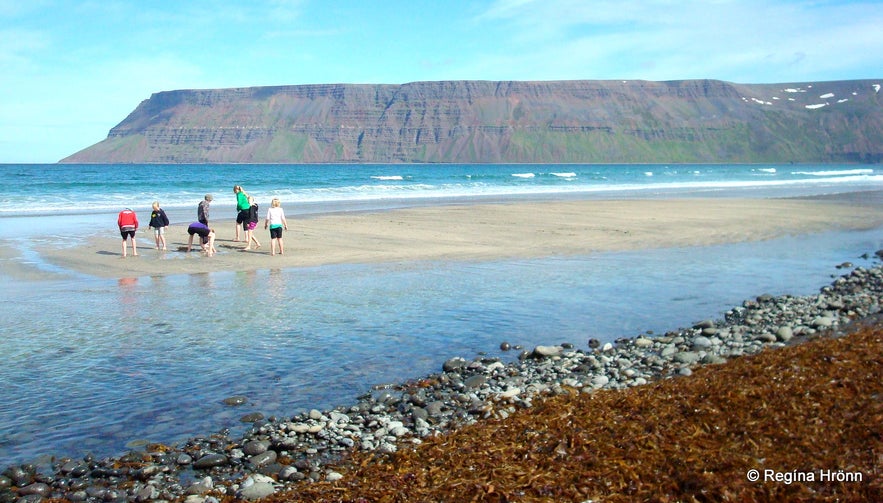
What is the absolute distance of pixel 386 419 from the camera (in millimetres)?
6676

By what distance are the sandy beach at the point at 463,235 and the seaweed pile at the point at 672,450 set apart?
11.4m

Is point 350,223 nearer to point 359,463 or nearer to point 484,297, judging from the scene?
point 484,297

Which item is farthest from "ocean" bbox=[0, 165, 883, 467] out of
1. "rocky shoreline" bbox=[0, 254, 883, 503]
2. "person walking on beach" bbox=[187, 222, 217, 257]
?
"person walking on beach" bbox=[187, 222, 217, 257]

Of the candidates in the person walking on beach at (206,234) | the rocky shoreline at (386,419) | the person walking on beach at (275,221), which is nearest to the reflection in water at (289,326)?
the rocky shoreline at (386,419)

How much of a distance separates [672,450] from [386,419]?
269 cm

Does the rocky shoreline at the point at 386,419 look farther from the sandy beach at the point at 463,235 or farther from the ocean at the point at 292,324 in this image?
the sandy beach at the point at 463,235

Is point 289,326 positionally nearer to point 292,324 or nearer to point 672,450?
point 292,324

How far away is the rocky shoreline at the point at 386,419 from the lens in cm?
550

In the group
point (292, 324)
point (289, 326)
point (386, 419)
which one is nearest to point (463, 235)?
point (292, 324)

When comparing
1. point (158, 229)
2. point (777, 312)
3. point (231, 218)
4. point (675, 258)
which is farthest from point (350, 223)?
point (777, 312)

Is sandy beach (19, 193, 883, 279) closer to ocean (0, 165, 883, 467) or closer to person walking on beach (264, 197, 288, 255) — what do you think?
person walking on beach (264, 197, 288, 255)

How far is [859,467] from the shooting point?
4312 mm

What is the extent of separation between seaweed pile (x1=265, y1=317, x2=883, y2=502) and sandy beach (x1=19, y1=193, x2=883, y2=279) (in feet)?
37.4

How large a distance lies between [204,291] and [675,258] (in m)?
10.4
